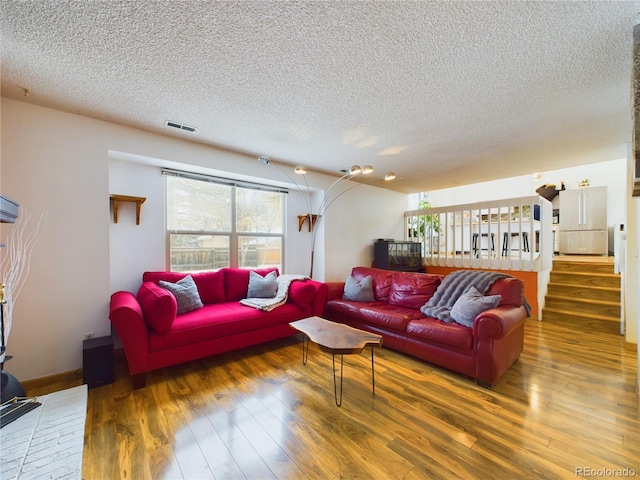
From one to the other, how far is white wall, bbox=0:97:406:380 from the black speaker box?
395 mm

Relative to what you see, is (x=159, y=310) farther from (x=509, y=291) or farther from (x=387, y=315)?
(x=509, y=291)

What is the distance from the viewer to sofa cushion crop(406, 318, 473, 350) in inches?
89.4

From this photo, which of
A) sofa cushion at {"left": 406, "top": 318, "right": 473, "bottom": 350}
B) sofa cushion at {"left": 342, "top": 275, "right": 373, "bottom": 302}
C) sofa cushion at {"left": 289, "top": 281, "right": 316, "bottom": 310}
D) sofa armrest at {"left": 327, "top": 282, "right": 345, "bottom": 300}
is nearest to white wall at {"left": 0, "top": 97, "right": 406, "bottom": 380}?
sofa cushion at {"left": 289, "top": 281, "right": 316, "bottom": 310}

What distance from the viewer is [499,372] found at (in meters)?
2.19

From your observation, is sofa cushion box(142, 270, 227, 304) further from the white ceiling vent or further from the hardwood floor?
the white ceiling vent

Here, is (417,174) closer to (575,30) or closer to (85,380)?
(575,30)

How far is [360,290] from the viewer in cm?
354

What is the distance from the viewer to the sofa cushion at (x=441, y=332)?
89.4 inches

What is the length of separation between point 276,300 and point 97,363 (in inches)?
65.4

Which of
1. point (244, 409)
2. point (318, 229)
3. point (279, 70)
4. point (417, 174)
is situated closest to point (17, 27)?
point (279, 70)

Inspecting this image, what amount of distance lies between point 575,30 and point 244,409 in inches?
125

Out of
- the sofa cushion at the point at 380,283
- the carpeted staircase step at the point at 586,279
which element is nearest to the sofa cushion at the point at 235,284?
the sofa cushion at the point at 380,283

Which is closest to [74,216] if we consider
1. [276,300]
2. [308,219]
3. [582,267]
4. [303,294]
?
[276,300]

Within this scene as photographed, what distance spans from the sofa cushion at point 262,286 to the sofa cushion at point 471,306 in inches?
82.0
